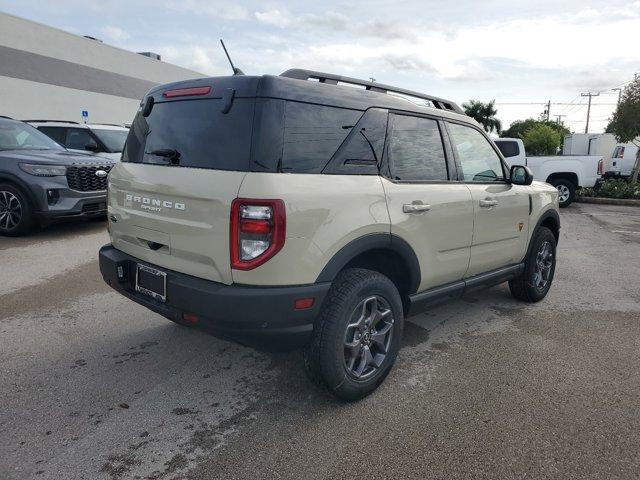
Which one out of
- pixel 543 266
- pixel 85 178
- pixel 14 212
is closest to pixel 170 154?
pixel 543 266

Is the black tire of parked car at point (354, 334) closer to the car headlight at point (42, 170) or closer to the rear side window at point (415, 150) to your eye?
the rear side window at point (415, 150)

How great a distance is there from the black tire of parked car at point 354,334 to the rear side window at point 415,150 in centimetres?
75

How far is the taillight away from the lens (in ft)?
7.45

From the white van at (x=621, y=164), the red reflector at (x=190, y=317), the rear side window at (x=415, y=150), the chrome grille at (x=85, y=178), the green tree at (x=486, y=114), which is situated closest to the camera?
the red reflector at (x=190, y=317)

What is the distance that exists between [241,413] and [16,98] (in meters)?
25.0

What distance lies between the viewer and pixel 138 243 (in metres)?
2.90

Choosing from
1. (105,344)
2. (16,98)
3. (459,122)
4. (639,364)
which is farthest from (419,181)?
(16,98)

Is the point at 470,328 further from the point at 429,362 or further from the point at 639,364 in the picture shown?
the point at 639,364

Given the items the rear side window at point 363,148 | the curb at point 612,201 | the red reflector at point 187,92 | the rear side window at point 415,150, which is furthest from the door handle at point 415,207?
the curb at point 612,201

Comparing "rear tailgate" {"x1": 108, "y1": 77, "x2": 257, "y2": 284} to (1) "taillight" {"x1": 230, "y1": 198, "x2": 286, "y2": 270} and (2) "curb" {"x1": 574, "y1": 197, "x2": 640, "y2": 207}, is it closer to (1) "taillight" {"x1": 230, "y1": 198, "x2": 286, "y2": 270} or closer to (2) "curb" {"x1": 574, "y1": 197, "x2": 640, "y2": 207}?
(1) "taillight" {"x1": 230, "y1": 198, "x2": 286, "y2": 270}

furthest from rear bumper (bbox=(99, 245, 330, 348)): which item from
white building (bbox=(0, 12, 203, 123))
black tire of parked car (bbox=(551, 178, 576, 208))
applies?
white building (bbox=(0, 12, 203, 123))

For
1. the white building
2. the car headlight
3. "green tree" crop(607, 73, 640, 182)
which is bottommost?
the car headlight

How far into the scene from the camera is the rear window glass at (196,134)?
2436mm

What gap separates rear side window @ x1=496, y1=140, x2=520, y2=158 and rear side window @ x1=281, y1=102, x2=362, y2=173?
11995 mm
